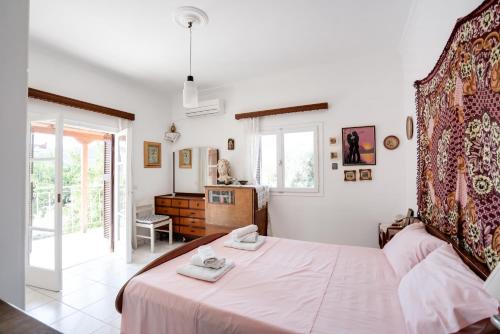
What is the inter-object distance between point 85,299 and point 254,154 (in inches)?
104

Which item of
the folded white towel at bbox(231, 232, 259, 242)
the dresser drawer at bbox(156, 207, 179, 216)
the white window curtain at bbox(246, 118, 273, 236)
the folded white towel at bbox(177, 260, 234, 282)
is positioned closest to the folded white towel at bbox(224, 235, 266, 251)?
the folded white towel at bbox(231, 232, 259, 242)

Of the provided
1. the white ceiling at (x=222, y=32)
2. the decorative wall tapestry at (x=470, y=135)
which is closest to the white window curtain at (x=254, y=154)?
the white ceiling at (x=222, y=32)

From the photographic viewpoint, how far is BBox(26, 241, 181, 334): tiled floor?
197cm

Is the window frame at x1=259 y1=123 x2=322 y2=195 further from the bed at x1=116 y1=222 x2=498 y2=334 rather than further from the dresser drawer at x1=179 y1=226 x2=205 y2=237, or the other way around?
the bed at x1=116 y1=222 x2=498 y2=334

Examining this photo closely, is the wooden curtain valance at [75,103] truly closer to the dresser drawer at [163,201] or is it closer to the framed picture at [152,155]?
the framed picture at [152,155]

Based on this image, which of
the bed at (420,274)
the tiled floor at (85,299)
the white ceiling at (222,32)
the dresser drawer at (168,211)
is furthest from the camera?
the dresser drawer at (168,211)

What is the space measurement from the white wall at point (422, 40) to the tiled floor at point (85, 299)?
10.4 feet

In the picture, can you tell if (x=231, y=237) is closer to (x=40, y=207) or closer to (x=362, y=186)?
(x=362, y=186)

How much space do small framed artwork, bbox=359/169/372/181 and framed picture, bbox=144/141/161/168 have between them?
→ 3.35m

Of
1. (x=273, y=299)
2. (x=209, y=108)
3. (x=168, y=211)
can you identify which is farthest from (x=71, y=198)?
(x=273, y=299)

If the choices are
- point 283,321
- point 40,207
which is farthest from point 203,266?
point 40,207

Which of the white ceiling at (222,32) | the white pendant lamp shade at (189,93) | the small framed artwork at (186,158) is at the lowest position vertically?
the small framed artwork at (186,158)

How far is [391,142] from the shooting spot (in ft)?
9.77

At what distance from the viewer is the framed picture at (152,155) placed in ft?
13.4
